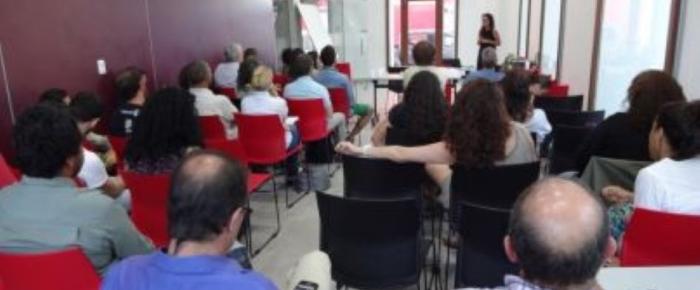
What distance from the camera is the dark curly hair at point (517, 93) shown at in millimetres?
3613

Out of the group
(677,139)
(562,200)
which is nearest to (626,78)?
(677,139)

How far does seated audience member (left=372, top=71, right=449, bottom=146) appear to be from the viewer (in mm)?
3275

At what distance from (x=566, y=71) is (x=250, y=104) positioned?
4023 mm

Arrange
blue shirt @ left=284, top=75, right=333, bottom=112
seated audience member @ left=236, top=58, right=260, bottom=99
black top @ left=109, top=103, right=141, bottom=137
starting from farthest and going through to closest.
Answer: blue shirt @ left=284, top=75, right=333, bottom=112
seated audience member @ left=236, top=58, right=260, bottom=99
black top @ left=109, top=103, right=141, bottom=137

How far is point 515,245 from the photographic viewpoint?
1.17 metres

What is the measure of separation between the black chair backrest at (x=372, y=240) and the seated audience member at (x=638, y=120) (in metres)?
1.15

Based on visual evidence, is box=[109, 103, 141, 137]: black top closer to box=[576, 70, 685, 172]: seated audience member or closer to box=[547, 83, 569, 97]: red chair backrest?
box=[576, 70, 685, 172]: seated audience member

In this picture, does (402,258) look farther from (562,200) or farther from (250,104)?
(250,104)

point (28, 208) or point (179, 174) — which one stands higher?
point (179, 174)

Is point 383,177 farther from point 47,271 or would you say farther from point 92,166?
point 47,271

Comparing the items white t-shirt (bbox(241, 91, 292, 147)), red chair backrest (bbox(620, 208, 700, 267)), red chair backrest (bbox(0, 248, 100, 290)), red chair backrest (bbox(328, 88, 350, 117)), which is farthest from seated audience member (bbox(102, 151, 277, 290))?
red chair backrest (bbox(328, 88, 350, 117))

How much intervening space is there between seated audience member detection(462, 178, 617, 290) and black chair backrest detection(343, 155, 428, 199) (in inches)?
72.9

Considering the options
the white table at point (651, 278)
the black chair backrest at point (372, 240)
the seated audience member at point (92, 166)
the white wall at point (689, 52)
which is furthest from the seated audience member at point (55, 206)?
the white wall at point (689, 52)

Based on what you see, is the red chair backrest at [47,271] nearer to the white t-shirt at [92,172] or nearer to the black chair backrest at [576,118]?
the white t-shirt at [92,172]
